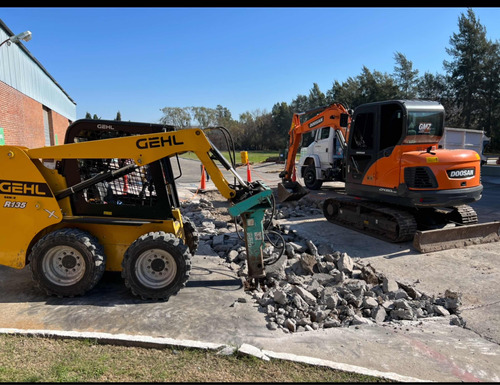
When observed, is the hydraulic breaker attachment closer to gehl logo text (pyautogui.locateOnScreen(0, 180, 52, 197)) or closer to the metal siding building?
gehl logo text (pyautogui.locateOnScreen(0, 180, 52, 197))

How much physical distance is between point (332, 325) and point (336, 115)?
7.97 meters

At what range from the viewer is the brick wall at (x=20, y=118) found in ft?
52.2

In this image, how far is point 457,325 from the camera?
4289 millimetres

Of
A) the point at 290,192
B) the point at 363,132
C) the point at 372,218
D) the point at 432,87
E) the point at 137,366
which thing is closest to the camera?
the point at 137,366

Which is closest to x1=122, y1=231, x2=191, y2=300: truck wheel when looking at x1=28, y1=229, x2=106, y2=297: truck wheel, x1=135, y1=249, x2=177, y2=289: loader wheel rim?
x1=135, y1=249, x2=177, y2=289: loader wheel rim

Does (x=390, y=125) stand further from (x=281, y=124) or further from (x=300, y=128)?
(x=281, y=124)

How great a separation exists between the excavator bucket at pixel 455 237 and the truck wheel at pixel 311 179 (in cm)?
741

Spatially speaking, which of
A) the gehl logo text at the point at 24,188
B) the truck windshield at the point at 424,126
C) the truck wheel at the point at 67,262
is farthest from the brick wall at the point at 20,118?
the truck windshield at the point at 424,126

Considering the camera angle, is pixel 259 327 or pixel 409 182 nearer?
pixel 259 327

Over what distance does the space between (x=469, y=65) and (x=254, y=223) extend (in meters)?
42.1

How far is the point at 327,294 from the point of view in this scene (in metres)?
4.74

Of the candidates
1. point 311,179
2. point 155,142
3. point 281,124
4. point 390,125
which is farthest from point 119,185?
point 281,124

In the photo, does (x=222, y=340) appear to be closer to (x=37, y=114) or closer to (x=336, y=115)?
(x=336, y=115)

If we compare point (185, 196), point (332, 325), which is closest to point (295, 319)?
point (332, 325)
